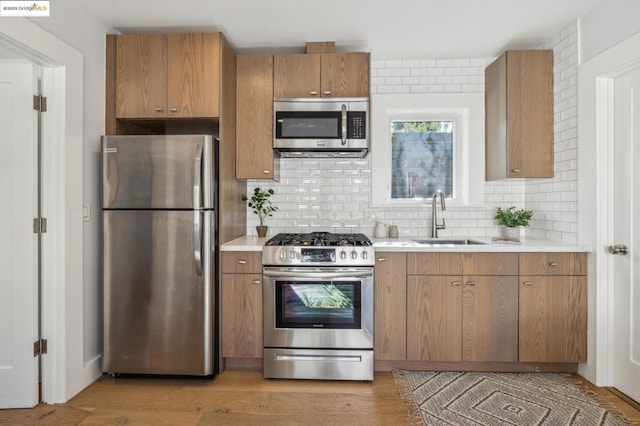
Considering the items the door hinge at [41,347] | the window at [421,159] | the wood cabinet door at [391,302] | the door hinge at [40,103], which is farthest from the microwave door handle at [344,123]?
the door hinge at [41,347]

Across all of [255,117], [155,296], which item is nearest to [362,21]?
[255,117]

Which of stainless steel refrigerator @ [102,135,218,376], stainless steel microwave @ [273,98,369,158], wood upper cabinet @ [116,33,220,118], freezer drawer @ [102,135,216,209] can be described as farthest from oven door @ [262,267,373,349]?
wood upper cabinet @ [116,33,220,118]

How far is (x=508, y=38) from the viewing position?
3.06 meters

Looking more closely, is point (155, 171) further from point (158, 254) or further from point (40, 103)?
point (40, 103)

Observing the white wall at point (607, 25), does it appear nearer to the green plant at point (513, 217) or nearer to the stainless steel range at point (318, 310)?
the green plant at point (513, 217)

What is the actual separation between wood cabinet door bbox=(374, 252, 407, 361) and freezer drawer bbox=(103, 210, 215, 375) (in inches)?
47.4

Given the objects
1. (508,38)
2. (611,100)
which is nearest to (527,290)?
(611,100)

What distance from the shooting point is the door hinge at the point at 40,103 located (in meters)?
2.34

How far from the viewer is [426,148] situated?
357 cm

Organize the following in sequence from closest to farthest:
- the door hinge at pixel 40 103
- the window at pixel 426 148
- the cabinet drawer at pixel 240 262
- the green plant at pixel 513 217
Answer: the door hinge at pixel 40 103 → the cabinet drawer at pixel 240 262 → the green plant at pixel 513 217 → the window at pixel 426 148

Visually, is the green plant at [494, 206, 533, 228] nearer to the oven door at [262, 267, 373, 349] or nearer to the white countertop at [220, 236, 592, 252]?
the white countertop at [220, 236, 592, 252]

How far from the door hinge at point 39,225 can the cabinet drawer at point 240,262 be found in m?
1.12

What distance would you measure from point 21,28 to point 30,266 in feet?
4.49

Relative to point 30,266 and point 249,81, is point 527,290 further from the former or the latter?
point 30,266
